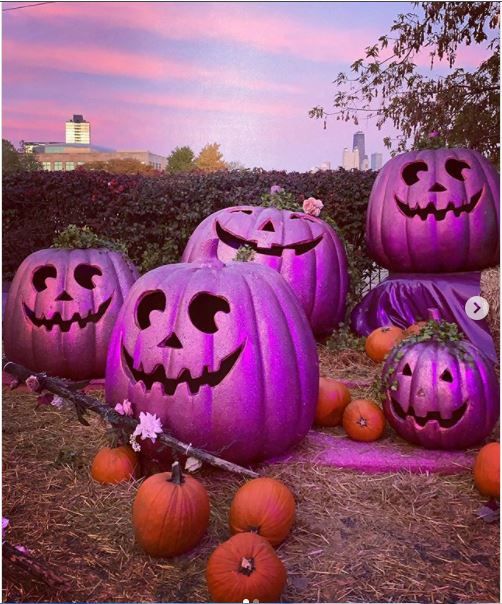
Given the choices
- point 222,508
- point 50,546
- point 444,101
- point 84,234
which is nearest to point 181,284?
point 222,508

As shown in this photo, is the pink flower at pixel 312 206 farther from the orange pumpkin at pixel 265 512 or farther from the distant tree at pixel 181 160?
the orange pumpkin at pixel 265 512

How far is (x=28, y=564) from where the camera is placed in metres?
2.14

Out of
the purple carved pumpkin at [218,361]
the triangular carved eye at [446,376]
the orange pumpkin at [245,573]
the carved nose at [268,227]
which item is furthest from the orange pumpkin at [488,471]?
the carved nose at [268,227]

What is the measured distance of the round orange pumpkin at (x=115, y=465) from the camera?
2982 millimetres

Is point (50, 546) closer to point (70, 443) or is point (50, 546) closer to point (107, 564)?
point (107, 564)

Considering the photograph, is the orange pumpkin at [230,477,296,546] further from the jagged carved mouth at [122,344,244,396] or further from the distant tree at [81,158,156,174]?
the distant tree at [81,158,156,174]

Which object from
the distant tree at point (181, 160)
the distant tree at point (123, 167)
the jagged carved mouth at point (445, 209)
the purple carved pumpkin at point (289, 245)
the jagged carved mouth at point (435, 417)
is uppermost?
the distant tree at point (181, 160)

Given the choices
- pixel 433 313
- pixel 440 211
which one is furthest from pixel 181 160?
pixel 433 313

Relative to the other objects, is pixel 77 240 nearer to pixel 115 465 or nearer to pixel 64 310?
pixel 64 310

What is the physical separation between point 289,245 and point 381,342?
3.50ft

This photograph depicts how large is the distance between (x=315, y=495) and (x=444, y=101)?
4305 millimetres

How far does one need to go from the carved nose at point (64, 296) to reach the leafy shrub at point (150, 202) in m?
2.53

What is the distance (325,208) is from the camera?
6.87 m

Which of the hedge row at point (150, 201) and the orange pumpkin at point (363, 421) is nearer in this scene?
the orange pumpkin at point (363, 421)
